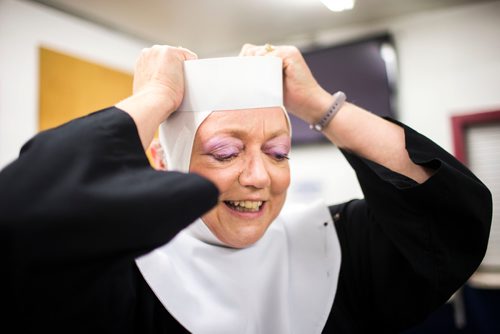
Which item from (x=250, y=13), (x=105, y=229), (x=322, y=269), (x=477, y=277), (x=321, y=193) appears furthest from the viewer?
(x=321, y=193)

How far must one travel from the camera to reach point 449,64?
388 cm

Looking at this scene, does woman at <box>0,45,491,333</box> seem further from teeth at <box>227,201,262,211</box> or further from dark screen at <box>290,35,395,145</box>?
dark screen at <box>290,35,395,145</box>

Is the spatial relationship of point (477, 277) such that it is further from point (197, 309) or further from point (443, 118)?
point (197, 309)

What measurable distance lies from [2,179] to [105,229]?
0.23m

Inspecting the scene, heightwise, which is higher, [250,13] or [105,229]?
[250,13]

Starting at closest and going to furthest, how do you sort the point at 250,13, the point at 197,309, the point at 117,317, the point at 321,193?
the point at 117,317, the point at 197,309, the point at 250,13, the point at 321,193

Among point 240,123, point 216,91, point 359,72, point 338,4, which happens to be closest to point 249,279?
point 240,123

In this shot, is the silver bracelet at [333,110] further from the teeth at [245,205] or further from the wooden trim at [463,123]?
the wooden trim at [463,123]

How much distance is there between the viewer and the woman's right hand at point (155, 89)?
3.30ft

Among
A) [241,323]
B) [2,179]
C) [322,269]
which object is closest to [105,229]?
[2,179]

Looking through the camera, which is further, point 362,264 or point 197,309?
point 362,264

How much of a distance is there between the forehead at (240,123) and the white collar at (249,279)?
0.32 meters

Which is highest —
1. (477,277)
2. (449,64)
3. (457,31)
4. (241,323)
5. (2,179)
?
(457,31)

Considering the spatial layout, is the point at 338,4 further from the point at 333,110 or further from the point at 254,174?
the point at 254,174
